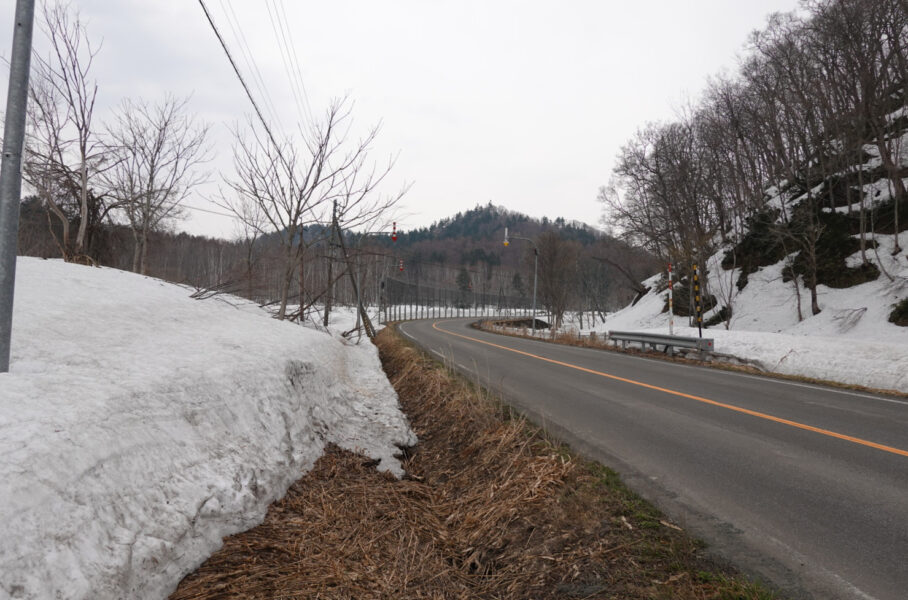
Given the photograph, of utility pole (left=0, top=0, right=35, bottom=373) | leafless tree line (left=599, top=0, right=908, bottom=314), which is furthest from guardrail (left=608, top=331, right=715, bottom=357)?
utility pole (left=0, top=0, right=35, bottom=373)

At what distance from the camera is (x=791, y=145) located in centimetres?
2452

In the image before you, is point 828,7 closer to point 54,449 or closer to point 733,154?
point 733,154

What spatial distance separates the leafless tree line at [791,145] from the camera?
60.6 feet

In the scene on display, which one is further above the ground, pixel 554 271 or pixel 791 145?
pixel 791 145

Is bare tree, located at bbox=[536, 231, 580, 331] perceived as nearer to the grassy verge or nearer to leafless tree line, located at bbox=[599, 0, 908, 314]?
leafless tree line, located at bbox=[599, 0, 908, 314]

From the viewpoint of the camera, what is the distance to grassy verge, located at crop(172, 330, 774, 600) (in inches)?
100

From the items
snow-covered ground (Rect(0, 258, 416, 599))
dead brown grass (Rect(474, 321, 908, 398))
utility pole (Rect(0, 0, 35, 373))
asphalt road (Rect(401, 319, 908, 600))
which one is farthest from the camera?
dead brown grass (Rect(474, 321, 908, 398))

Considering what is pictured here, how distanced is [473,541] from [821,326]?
19.9 meters

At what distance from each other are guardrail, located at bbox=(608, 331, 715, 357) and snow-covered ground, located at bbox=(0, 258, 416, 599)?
10.5m

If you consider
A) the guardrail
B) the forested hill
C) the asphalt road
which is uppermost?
the forested hill

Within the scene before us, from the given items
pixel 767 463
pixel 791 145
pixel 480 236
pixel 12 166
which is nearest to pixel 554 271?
pixel 791 145

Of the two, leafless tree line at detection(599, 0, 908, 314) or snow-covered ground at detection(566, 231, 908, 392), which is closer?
snow-covered ground at detection(566, 231, 908, 392)

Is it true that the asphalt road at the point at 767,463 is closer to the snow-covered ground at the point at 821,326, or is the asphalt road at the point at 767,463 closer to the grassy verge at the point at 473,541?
the grassy verge at the point at 473,541

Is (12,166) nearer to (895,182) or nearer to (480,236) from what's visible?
(895,182)
